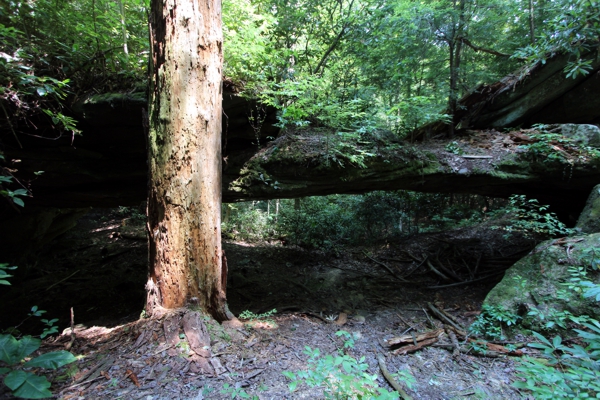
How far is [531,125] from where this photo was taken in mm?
6285

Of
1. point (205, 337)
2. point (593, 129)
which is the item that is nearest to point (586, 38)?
point (593, 129)

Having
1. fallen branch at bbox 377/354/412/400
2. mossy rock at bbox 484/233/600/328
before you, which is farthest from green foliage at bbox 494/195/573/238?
fallen branch at bbox 377/354/412/400

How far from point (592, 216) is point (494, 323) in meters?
3.21

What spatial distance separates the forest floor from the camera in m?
2.32

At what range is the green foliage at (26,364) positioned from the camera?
1.67 meters

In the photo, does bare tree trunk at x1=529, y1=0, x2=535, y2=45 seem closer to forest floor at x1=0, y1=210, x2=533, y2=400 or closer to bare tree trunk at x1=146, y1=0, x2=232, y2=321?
forest floor at x1=0, y1=210, x2=533, y2=400

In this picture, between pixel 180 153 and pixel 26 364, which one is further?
pixel 180 153

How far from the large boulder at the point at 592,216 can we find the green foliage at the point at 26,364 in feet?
24.7

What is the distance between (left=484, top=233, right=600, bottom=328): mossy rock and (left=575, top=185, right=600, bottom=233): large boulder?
0.84m

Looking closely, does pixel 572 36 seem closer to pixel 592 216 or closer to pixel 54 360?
pixel 592 216

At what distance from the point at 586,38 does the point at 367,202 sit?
615cm

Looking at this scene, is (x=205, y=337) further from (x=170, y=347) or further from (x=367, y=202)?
(x=367, y=202)

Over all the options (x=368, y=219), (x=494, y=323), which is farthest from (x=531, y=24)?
(x=494, y=323)

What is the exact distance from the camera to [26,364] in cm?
176
